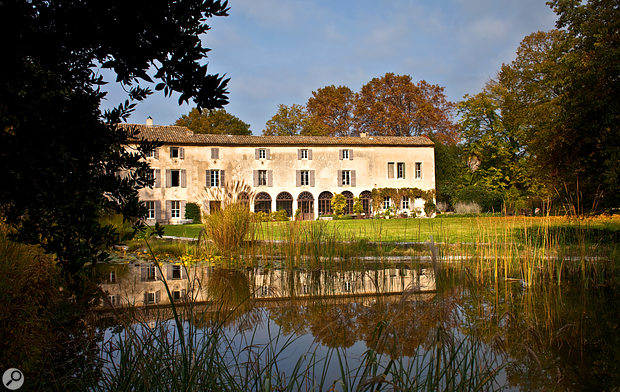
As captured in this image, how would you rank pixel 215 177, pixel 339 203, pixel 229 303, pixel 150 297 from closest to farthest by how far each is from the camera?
1. pixel 229 303
2. pixel 150 297
3. pixel 215 177
4. pixel 339 203

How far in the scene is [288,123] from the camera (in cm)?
3278

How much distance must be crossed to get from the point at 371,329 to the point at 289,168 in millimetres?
23707

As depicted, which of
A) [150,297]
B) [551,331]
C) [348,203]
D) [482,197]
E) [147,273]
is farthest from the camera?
[348,203]

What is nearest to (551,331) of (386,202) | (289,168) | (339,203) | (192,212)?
(339,203)

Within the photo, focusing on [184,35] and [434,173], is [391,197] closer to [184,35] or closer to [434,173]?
[434,173]

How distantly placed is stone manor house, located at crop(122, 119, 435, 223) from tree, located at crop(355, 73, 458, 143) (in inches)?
154

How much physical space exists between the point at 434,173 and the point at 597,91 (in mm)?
20314

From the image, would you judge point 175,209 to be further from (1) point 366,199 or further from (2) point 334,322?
(2) point 334,322

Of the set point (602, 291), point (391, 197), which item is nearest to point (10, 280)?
point (602, 291)

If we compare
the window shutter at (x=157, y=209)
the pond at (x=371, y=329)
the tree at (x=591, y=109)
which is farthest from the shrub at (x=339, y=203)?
the pond at (x=371, y=329)

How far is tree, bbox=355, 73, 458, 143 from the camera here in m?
30.6

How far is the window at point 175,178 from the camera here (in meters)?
25.0

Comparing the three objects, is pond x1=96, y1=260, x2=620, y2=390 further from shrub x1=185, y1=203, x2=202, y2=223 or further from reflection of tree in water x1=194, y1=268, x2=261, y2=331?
shrub x1=185, y1=203, x2=202, y2=223

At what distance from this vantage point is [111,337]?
273 centimetres
